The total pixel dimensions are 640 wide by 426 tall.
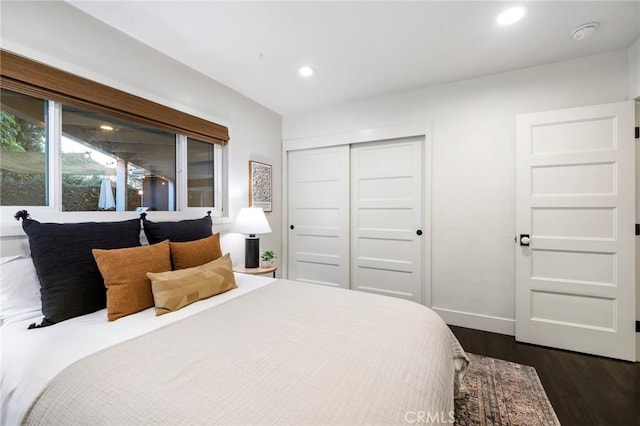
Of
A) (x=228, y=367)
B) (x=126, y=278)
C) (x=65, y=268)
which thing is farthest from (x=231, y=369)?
(x=65, y=268)

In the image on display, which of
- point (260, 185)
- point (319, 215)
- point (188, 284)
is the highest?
point (260, 185)

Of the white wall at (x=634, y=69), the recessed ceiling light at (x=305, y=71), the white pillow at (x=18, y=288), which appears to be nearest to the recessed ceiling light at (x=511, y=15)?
the white wall at (x=634, y=69)

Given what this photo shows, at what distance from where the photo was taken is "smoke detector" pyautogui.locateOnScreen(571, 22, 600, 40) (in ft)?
6.18

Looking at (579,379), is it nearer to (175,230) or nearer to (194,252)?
(194,252)

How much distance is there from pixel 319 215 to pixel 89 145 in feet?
7.78

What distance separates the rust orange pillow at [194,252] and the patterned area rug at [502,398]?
1.83m

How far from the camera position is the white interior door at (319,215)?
3.39m

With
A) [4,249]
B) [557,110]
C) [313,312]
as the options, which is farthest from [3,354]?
[557,110]

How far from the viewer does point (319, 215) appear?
356 centimetres

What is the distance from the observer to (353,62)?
2.40 m

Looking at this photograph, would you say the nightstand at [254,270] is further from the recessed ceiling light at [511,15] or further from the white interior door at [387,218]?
the recessed ceiling light at [511,15]

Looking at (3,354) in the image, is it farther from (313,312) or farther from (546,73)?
(546,73)

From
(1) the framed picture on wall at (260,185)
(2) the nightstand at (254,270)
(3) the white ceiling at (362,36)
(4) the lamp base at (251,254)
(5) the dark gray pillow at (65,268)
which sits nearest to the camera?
(5) the dark gray pillow at (65,268)

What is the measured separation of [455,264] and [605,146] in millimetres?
1523
